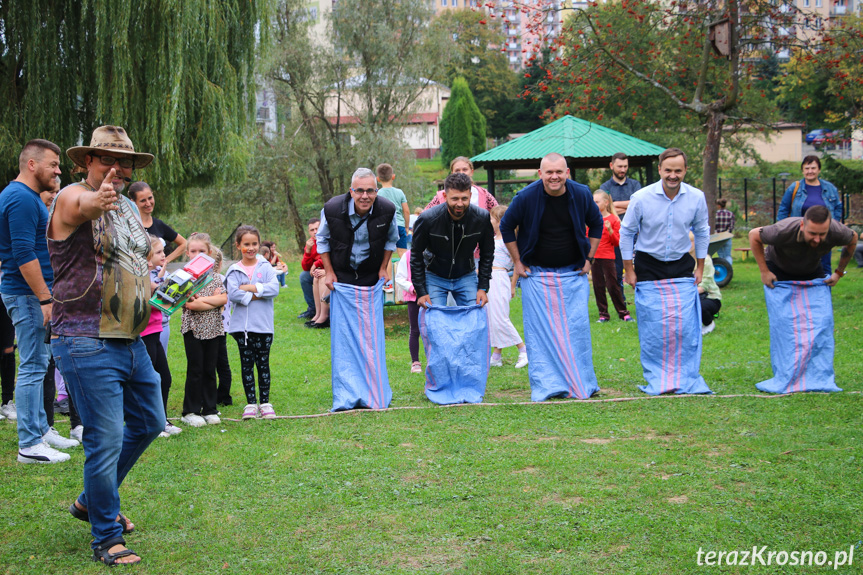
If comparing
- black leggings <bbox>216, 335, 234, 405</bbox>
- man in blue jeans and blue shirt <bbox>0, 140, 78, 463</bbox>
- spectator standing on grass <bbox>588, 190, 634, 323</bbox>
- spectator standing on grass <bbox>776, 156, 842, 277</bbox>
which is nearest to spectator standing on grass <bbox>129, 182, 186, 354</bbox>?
black leggings <bbox>216, 335, 234, 405</bbox>

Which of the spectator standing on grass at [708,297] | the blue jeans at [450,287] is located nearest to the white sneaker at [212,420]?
the blue jeans at [450,287]

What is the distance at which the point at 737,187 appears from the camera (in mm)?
35875

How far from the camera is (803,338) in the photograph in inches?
278

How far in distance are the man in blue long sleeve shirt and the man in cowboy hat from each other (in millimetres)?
4599

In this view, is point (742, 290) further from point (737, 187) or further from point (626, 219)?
point (737, 187)

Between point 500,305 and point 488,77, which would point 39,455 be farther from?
point 488,77

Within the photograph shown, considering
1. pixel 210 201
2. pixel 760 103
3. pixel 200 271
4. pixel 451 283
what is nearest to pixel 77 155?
pixel 200 271

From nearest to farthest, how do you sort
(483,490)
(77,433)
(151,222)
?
1. (483,490)
2. (77,433)
3. (151,222)

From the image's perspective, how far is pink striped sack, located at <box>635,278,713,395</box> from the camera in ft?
23.3

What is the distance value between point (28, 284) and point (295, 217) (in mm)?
25228

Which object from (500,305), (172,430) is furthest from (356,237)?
(500,305)

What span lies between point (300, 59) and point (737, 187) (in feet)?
65.7

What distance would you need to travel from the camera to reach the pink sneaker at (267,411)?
21.9 ft

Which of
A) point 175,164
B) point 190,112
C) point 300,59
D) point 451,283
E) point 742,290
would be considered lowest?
point 742,290
